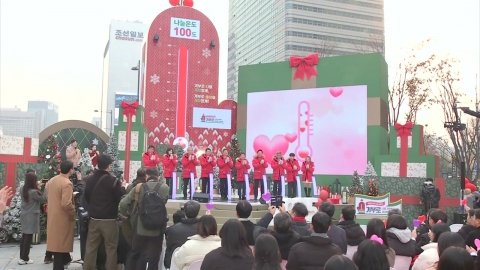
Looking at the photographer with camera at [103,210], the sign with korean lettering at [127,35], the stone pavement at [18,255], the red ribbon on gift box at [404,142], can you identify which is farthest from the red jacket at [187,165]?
the sign with korean lettering at [127,35]

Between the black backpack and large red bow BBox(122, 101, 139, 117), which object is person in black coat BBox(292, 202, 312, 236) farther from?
large red bow BBox(122, 101, 139, 117)

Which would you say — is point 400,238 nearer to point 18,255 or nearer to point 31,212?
point 31,212

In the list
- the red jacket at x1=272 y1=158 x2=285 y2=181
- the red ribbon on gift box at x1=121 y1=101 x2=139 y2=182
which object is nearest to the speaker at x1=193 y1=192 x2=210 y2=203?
the red jacket at x1=272 y1=158 x2=285 y2=181

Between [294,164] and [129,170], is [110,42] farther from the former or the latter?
[294,164]

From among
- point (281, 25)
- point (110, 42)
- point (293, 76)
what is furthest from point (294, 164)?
point (110, 42)

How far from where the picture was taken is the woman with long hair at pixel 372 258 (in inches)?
104

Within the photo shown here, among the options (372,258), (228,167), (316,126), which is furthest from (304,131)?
(372,258)

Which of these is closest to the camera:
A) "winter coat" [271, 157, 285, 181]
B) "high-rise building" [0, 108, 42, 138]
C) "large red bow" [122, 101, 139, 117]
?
"winter coat" [271, 157, 285, 181]

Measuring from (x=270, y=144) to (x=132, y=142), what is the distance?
17.1ft

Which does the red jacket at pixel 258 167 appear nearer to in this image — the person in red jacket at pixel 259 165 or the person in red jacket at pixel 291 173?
the person in red jacket at pixel 259 165

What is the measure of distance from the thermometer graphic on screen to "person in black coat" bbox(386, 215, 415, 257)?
42.0 ft

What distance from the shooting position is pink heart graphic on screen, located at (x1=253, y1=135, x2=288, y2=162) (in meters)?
17.1

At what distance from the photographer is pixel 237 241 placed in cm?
299

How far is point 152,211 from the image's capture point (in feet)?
15.4
